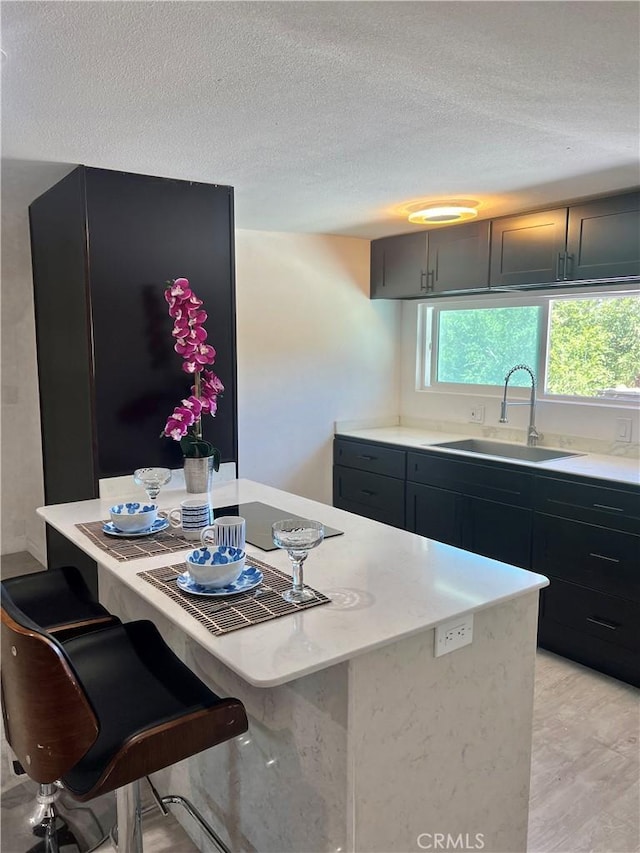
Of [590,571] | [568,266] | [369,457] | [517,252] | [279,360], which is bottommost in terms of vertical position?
[590,571]

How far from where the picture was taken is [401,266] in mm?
4332

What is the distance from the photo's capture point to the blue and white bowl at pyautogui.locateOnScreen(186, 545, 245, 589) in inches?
65.4

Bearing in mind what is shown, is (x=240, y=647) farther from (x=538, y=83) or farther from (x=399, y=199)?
(x=399, y=199)

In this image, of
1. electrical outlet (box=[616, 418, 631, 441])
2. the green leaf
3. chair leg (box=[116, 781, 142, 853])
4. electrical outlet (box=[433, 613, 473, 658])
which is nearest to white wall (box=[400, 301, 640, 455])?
electrical outlet (box=[616, 418, 631, 441])

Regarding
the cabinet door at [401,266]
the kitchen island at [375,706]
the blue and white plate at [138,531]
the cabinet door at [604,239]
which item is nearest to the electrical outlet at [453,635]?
the kitchen island at [375,706]

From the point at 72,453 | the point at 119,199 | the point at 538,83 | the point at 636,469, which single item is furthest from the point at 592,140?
the point at 72,453

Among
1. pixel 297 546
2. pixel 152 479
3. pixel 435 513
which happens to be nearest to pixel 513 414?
pixel 435 513

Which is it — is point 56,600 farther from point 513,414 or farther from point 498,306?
point 498,306

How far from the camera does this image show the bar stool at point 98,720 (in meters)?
1.32

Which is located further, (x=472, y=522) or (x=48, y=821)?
(x=472, y=522)

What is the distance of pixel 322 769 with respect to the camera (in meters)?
1.54

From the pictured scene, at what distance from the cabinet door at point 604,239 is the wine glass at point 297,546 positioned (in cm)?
224

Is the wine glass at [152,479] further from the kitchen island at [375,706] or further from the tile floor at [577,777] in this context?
the tile floor at [577,777]

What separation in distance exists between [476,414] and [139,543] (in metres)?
2.77
